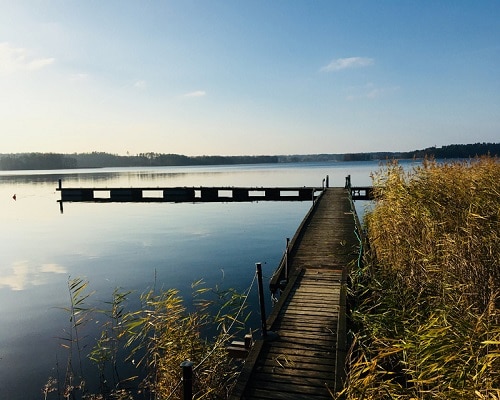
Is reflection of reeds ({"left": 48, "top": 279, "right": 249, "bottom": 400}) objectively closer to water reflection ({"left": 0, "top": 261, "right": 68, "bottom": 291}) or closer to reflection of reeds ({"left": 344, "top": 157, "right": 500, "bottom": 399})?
reflection of reeds ({"left": 344, "top": 157, "right": 500, "bottom": 399})

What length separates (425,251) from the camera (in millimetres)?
8148

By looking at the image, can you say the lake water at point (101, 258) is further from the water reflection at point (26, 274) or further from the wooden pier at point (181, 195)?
the wooden pier at point (181, 195)

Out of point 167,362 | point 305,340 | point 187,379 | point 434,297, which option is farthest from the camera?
point 167,362

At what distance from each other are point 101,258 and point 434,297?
Result: 22168 millimetres

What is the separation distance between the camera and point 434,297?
6.12 metres

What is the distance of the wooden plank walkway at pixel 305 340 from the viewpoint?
5.52m

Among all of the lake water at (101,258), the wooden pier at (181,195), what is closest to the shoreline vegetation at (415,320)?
the lake water at (101,258)

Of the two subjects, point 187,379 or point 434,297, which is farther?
point 434,297

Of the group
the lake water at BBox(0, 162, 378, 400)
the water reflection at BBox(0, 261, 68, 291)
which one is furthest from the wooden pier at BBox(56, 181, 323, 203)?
the water reflection at BBox(0, 261, 68, 291)

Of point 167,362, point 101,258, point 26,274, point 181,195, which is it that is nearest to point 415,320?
point 167,362

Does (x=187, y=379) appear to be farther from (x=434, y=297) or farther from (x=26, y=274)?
(x=26, y=274)

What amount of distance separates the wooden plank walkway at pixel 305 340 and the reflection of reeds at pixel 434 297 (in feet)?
1.58

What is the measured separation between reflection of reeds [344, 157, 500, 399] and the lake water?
22.8ft

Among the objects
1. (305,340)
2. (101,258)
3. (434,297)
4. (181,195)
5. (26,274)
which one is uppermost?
(181,195)
